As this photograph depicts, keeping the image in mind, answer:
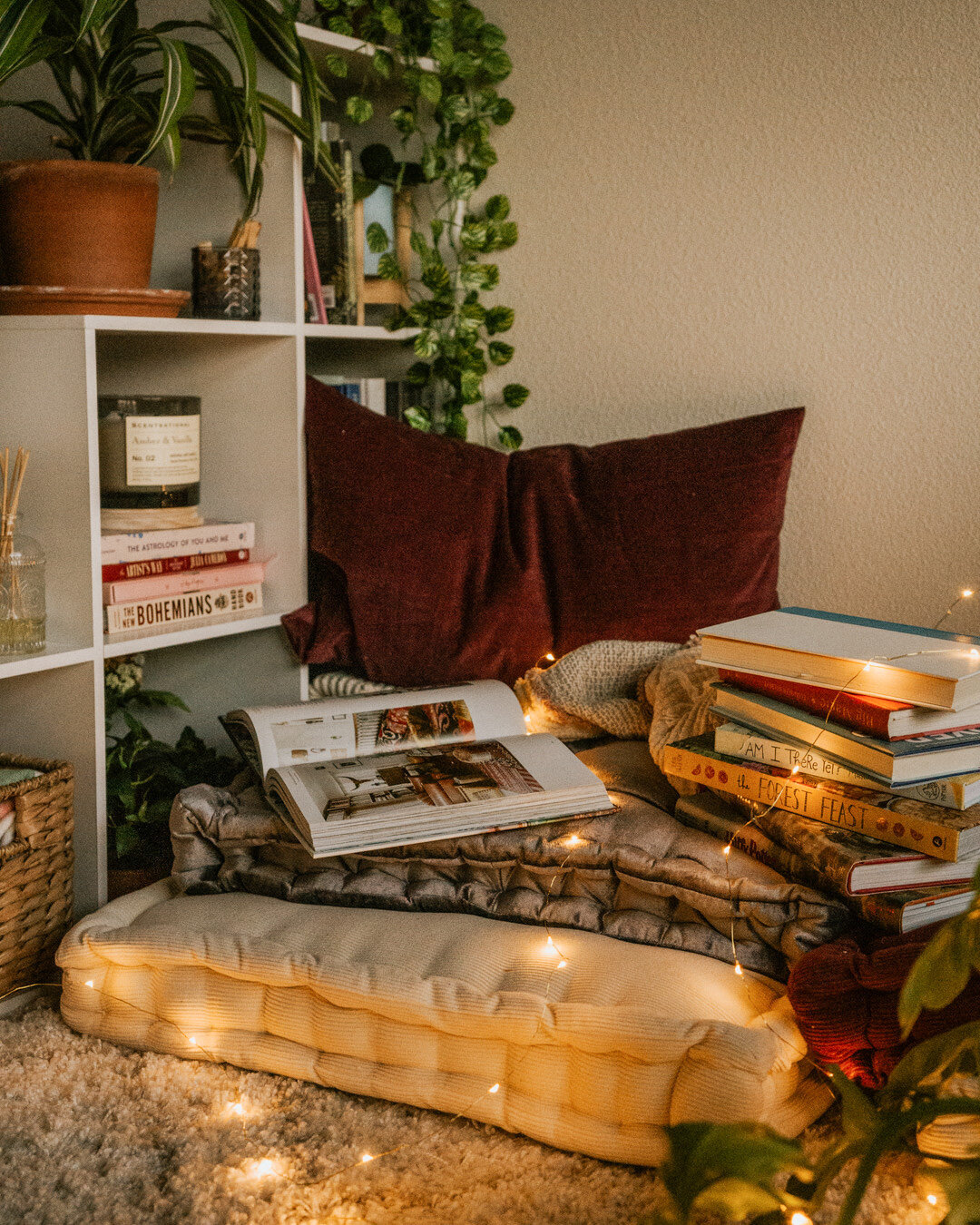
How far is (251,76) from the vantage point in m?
1.26

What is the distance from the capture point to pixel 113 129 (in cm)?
136

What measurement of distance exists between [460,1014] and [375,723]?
0.43 metres

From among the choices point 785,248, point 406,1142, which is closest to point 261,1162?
point 406,1142

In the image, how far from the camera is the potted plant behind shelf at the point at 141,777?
136 cm

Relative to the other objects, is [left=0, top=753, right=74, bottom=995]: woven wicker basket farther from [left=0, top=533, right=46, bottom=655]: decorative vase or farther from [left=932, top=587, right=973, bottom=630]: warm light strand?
[left=932, top=587, right=973, bottom=630]: warm light strand

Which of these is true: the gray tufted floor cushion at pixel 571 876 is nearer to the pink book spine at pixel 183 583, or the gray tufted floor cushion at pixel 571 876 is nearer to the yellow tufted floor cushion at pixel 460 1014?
the yellow tufted floor cushion at pixel 460 1014

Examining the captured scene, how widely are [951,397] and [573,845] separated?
2.84ft

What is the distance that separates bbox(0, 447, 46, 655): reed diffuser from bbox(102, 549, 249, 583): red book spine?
0.34ft

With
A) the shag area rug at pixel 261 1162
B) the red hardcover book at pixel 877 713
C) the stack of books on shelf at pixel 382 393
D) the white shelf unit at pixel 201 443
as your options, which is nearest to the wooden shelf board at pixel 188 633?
the white shelf unit at pixel 201 443

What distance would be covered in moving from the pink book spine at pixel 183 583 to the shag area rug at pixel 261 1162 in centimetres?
57

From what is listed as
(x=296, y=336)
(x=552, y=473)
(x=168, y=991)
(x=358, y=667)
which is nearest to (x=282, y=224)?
(x=296, y=336)

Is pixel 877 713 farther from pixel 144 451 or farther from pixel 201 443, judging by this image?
pixel 201 443

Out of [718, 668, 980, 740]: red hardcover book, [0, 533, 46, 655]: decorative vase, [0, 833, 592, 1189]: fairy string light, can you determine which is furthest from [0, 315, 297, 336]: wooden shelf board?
[718, 668, 980, 740]: red hardcover book

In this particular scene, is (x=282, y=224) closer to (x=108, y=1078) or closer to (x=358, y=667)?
(x=358, y=667)
